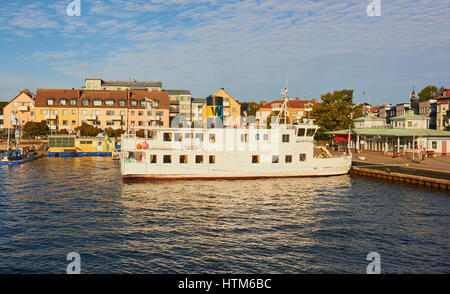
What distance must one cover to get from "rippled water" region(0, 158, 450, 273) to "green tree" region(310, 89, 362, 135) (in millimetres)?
45874

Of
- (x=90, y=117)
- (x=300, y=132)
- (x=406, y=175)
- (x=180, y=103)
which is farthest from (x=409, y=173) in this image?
(x=180, y=103)

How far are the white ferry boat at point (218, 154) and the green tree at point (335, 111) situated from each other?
41873 mm

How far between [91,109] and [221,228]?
82127mm

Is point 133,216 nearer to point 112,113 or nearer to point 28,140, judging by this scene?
point 28,140

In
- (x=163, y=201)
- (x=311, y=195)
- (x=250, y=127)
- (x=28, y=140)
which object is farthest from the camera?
(x=28, y=140)

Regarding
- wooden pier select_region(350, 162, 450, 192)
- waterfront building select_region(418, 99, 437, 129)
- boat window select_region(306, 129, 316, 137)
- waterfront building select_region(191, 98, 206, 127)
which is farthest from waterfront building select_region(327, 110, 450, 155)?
waterfront building select_region(191, 98, 206, 127)

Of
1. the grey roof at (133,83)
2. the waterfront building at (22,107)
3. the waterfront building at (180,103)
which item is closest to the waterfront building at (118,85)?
the grey roof at (133,83)

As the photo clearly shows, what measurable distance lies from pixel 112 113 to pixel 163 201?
72.1 metres

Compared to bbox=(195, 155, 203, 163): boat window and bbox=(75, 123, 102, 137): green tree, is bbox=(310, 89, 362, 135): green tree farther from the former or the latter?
bbox=(75, 123, 102, 137): green tree

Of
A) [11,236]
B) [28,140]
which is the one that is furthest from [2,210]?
[28,140]

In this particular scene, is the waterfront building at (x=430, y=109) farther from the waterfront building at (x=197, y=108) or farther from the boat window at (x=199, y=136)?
the boat window at (x=199, y=136)

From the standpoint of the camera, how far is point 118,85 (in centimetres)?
11550

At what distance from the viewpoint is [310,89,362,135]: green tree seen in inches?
3237
